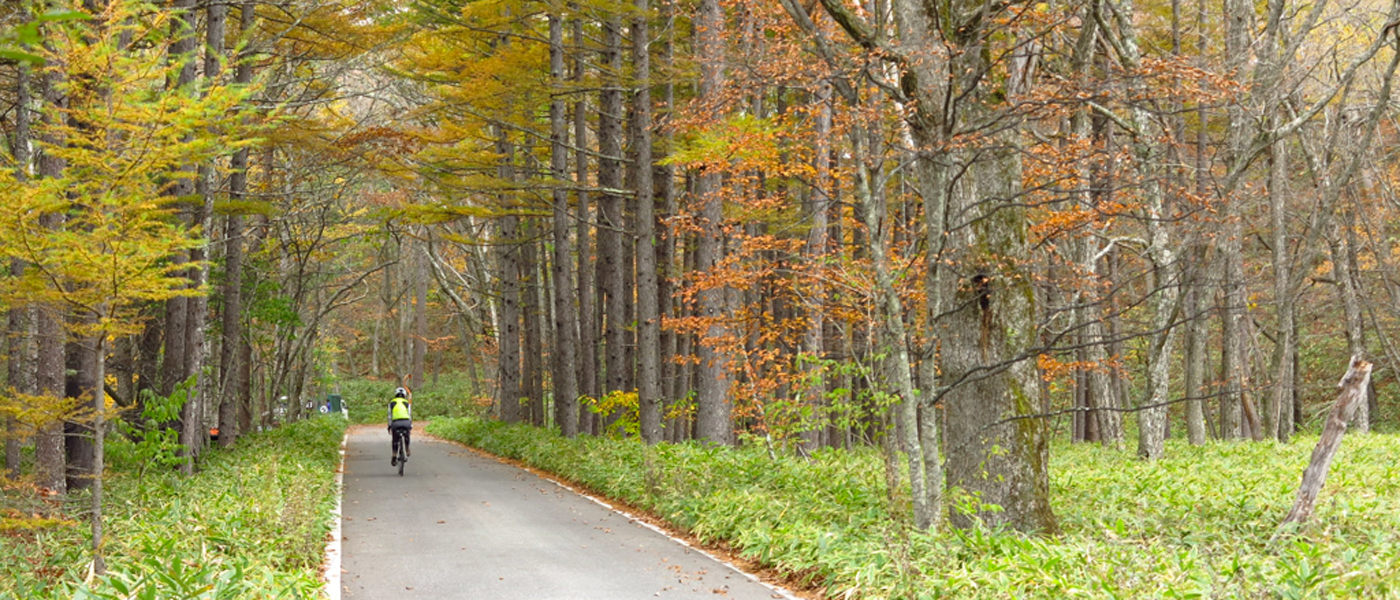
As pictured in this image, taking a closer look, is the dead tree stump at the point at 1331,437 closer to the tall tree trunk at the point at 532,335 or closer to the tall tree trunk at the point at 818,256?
the tall tree trunk at the point at 818,256

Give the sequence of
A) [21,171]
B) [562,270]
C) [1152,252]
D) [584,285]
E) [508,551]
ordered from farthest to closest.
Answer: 1. [584,285]
2. [562,270]
3. [1152,252]
4. [508,551]
5. [21,171]

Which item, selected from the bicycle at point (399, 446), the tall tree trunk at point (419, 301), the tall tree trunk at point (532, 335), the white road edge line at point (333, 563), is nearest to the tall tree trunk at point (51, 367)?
the white road edge line at point (333, 563)

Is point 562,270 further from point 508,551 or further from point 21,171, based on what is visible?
point 21,171

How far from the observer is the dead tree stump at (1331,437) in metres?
8.48

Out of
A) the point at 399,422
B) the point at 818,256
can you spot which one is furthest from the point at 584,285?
the point at 818,256

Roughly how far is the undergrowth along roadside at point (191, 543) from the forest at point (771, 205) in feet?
1.15

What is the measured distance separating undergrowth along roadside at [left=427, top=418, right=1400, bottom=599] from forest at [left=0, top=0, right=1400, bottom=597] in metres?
0.45

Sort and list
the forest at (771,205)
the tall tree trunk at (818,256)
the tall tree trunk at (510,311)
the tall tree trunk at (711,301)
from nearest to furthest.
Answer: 1. the forest at (771,205)
2. the tall tree trunk at (818,256)
3. the tall tree trunk at (711,301)
4. the tall tree trunk at (510,311)

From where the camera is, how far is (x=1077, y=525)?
9.55 metres

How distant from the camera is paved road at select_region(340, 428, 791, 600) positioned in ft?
27.2

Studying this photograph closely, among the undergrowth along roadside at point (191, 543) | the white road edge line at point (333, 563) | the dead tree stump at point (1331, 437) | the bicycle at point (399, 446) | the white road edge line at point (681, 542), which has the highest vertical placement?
the dead tree stump at point (1331, 437)

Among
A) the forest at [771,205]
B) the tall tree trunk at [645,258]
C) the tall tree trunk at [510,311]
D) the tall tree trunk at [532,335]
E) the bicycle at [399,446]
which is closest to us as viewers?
the forest at [771,205]

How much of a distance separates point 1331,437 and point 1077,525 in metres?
2.28

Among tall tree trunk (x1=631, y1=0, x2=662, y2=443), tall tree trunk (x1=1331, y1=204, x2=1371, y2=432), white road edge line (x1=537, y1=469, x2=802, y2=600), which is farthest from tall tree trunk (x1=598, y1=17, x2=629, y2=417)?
tall tree trunk (x1=1331, y1=204, x2=1371, y2=432)
